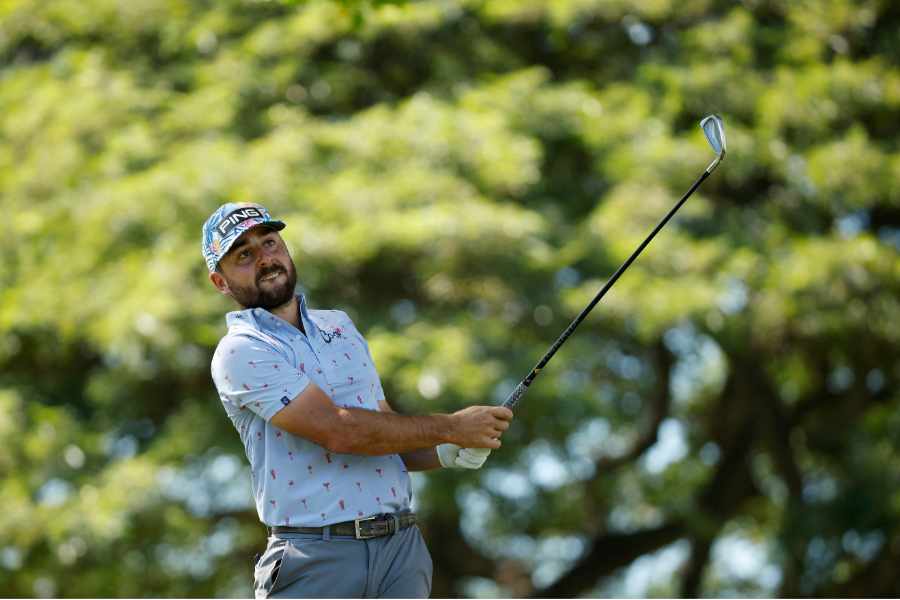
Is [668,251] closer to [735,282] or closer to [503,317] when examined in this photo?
[735,282]

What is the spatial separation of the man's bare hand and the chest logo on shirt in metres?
0.32

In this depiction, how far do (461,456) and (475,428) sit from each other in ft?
0.45

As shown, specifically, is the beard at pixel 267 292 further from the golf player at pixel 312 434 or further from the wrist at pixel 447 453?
the wrist at pixel 447 453

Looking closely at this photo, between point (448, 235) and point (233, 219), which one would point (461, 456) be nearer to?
point (233, 219)

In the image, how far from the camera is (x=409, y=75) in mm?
7430

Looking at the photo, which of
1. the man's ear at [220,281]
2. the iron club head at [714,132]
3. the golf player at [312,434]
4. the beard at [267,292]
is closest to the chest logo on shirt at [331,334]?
the golf player at [312,434]

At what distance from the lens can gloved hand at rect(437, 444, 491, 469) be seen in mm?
2465

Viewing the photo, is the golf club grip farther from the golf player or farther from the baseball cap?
the baseball cap

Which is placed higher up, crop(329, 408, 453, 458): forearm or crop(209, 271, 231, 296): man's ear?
crop(209, 271, 231, 296): man's ear

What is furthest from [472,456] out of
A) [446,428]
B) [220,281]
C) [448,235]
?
[448,235]

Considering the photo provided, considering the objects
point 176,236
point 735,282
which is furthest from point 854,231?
point 176,236

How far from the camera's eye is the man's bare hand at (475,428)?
2375 mm

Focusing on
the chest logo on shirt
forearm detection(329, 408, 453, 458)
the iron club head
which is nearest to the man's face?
A: the chest logo on shirt

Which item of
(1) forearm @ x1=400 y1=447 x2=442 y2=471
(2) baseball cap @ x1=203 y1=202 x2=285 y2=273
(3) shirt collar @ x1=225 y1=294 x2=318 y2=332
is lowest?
(1) forearm @ x1=400 y1=447 x2=442 y2=471
